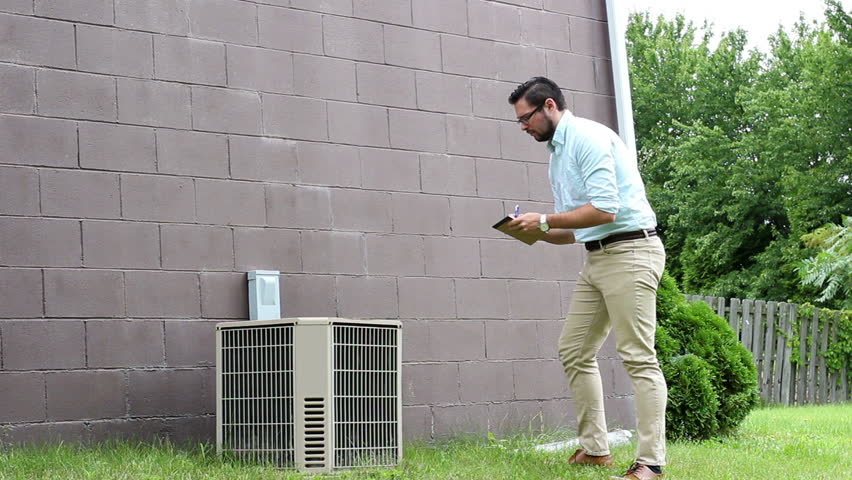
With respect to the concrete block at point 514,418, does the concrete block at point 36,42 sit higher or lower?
higher

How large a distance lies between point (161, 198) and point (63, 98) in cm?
66

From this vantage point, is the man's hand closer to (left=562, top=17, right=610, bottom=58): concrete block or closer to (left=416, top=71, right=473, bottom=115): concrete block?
(left=416, top=71, right=473, bottom=115): concrete block

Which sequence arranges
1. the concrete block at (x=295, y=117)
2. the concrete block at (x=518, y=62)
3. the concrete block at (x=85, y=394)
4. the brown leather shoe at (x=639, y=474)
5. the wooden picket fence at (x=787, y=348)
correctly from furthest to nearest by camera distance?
the wooden picket fence at (x=787, y=348) < the concrete block at (x=518, y=62) < the concrete block at (x=295, y=117) < the concrete block at (x=85, y=394) < the brown leather shoe at (x=639, y=474)

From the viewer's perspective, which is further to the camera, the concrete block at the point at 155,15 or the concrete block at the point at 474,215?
the concrete block at the point at 474,215

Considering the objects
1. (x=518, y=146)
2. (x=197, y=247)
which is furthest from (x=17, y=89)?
(x=518, y=146)

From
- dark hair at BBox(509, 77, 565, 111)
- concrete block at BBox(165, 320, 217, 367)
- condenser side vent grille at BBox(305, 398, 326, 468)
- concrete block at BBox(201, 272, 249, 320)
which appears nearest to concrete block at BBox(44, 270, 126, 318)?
concrete block at BBox(165, 320, 217, 367)

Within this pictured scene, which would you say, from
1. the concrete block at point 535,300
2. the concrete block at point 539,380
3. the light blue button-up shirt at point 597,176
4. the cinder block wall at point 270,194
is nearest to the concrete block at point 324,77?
the cinder block wall at point 270,194

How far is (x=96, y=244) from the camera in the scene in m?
4.72

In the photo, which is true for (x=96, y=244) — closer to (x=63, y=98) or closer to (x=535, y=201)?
(x=63, y=98)

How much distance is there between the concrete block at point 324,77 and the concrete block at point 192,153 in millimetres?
567

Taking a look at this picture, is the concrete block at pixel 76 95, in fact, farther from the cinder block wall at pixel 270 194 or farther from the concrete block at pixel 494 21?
the concrete block at pixel 494 21

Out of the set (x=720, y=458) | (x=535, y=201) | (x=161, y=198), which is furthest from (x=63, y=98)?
(x=720, y=458)

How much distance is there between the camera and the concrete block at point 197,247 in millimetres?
4910

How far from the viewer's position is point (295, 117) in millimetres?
5348
